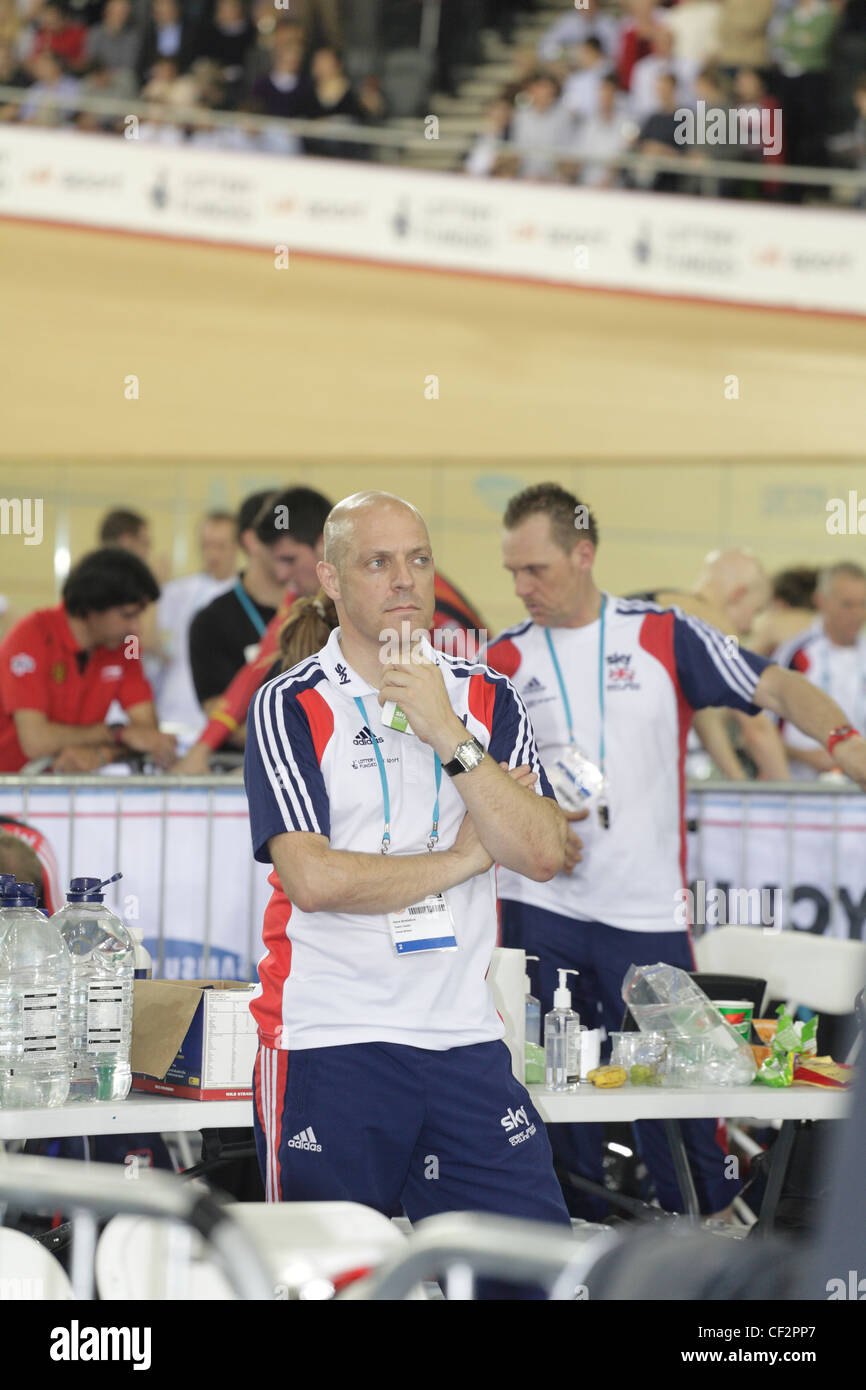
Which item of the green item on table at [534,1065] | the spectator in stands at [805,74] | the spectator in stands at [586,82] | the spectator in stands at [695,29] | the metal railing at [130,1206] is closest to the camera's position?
the metal railing at [130,1206]

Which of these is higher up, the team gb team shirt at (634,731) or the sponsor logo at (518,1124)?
the team gb team shirt at (634,731)

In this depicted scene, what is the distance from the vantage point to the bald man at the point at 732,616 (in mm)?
5211

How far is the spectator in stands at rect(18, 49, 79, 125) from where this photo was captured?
12.2m

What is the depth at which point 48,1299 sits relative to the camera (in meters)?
1.90

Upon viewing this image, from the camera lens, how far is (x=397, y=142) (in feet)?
39.2

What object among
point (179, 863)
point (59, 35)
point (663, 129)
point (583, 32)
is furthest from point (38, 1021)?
point (59, 35)

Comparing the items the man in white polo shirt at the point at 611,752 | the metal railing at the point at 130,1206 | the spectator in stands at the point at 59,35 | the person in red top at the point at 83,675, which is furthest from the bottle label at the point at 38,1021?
the spectator in stands at the point at 59,35

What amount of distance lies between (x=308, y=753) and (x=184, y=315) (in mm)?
10489

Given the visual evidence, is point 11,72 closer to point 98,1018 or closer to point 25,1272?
point 98,1018

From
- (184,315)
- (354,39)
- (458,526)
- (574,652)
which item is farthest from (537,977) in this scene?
(354,39)

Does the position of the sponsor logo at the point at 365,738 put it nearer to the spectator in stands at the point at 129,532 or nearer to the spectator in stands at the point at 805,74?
the spectator in stands at the point at 129,532

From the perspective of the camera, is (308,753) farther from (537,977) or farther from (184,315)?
(184,315)

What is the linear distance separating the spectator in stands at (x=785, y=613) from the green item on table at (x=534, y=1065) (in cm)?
520

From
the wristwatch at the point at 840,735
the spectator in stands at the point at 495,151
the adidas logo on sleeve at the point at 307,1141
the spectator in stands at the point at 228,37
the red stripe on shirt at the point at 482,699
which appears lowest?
the adidas logo on sleeve at the point at 307,1141
